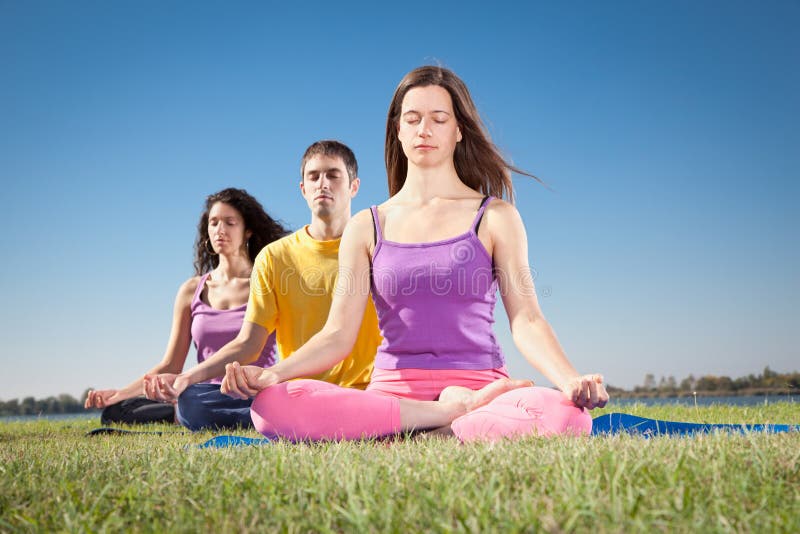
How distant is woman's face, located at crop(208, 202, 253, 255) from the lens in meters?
8.19

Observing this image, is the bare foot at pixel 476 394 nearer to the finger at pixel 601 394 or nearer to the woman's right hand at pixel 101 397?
the finger at pixel 601 394

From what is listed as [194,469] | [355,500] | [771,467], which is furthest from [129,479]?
[771,467]

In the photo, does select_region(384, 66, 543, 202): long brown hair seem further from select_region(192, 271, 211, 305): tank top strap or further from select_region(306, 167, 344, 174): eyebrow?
select_region(192, 271, 211, 305): tank top strap

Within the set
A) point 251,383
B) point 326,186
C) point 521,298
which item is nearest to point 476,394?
point 521,298

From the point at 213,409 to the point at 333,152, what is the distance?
2.78m

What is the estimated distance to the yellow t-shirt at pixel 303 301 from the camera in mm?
6363

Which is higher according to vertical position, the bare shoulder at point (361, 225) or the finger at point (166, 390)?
the bare shoulder at point (361, 225)

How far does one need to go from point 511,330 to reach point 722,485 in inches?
91.4

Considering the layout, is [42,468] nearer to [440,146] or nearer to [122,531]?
[122,531]

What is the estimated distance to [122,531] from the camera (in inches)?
88.4

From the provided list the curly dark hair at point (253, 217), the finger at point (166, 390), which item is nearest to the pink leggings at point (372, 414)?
the finger at point (166, 390)

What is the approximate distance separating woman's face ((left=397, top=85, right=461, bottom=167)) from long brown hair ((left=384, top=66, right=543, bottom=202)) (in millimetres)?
95

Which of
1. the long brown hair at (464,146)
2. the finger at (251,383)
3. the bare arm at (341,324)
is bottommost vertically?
the finger at (251,383)

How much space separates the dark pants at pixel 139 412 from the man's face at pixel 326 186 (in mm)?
4111
